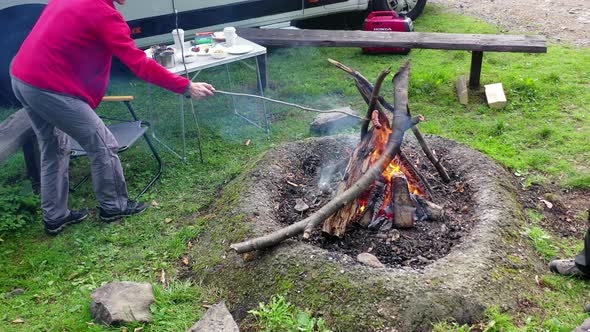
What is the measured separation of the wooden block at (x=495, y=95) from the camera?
6602mm

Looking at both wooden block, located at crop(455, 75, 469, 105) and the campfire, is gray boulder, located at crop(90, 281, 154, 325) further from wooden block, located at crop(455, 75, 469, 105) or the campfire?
wooden block, located at crop(455, 75, 469, 105)

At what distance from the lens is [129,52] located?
14.1 ft

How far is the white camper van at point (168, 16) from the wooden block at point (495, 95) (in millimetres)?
3154

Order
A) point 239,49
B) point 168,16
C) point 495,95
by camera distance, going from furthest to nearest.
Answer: point 168,16 < point 495,95 < point 239,49

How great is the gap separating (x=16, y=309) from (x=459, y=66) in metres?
6.40

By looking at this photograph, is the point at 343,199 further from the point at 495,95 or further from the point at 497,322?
the point at 495,95

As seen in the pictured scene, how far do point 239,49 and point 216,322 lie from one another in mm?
3504

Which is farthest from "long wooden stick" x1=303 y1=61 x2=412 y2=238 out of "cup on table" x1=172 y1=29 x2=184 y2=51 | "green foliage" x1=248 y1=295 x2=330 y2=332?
"cup on table" x1=172 y1=29 x2=184 y2=51

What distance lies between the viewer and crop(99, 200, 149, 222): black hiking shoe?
16.2ft

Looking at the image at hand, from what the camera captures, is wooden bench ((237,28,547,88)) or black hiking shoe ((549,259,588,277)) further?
wooden bench ((237,28,547,88))

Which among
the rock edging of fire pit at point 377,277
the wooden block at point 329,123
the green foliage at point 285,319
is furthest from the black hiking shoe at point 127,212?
the wooden block at point 329,123

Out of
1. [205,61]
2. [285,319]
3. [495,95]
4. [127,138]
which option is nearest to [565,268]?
[285,319]

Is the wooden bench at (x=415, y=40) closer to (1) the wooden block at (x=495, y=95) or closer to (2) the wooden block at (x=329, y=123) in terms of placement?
(1) the wooden block at (x=495, y=95)

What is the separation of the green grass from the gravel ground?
546 mm
